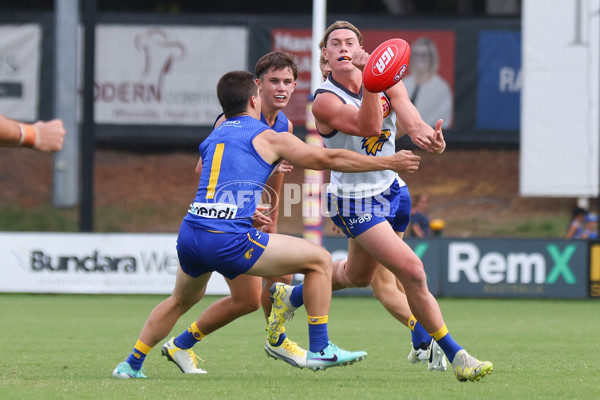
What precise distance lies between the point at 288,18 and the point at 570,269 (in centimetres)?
818

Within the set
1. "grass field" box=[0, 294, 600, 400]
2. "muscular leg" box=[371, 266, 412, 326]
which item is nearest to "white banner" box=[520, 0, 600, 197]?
"grass field" box=[0, 294, 600, 400]

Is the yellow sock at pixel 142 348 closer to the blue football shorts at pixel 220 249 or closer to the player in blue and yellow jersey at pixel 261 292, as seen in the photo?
the player in blue and yellow jersey at pixel 261 292

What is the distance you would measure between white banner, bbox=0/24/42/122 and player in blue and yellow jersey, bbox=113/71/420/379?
15.3 m

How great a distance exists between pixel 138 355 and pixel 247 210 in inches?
52.1

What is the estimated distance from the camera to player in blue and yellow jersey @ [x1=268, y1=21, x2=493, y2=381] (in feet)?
22.2

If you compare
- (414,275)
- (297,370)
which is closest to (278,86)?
(414,275)

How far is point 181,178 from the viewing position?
25.7 meters

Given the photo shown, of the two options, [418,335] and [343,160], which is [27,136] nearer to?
[343,160]

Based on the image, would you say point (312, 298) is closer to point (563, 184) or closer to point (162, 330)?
point (162, 330)

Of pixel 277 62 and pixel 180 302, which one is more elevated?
pixel 277 62

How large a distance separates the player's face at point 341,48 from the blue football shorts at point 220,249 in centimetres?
145

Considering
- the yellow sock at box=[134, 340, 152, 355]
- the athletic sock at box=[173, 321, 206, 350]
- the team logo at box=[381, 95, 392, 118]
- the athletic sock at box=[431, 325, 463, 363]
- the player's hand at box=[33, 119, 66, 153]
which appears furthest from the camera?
the athletic sock at box=[173, 321, 206, 350]

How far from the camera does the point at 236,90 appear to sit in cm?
674

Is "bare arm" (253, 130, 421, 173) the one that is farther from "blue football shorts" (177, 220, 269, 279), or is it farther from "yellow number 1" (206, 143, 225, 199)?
"blue football shorts" (177, 220, 269, 279)
